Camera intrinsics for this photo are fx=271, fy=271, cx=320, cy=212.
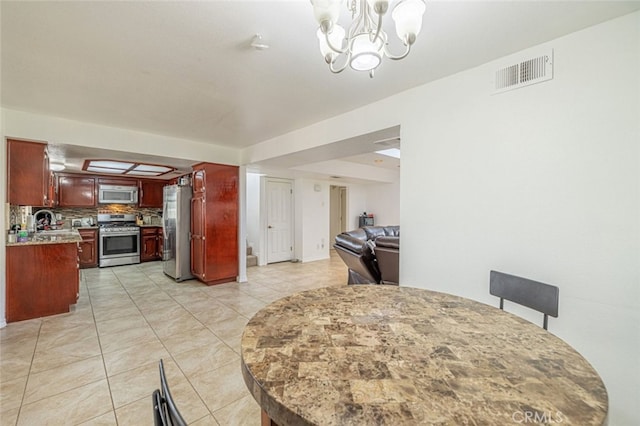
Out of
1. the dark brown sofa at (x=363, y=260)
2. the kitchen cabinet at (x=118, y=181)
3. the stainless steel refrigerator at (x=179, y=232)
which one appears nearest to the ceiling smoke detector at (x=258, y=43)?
the dark brown sofa at (x=363, y=260)

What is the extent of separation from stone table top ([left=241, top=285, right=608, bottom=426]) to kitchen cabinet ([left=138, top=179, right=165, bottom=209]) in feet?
22.0

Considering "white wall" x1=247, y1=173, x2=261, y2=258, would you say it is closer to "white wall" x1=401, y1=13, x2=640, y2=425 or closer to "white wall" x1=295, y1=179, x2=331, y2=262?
"white wall" x1=295, y1=179, x2=331, y2=262

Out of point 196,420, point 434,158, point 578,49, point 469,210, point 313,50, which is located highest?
point 313,50

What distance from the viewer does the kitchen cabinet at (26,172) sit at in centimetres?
300

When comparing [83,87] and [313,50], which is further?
[83,87]

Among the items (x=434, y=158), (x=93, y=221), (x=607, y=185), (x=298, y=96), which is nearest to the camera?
(x=607, y=185)

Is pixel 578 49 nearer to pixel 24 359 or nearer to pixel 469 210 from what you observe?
pixel 469 210

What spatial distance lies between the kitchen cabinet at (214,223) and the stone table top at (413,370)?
11.9ft

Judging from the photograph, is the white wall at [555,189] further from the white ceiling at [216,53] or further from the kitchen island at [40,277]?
the kitchen island at [40,277]

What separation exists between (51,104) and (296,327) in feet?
11.2

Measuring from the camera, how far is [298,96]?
8.31 ft

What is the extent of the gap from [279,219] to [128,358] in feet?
15.0

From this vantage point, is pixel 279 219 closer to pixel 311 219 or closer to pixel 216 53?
pixel 311 219

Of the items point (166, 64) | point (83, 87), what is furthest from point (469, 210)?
point (83, 87)
